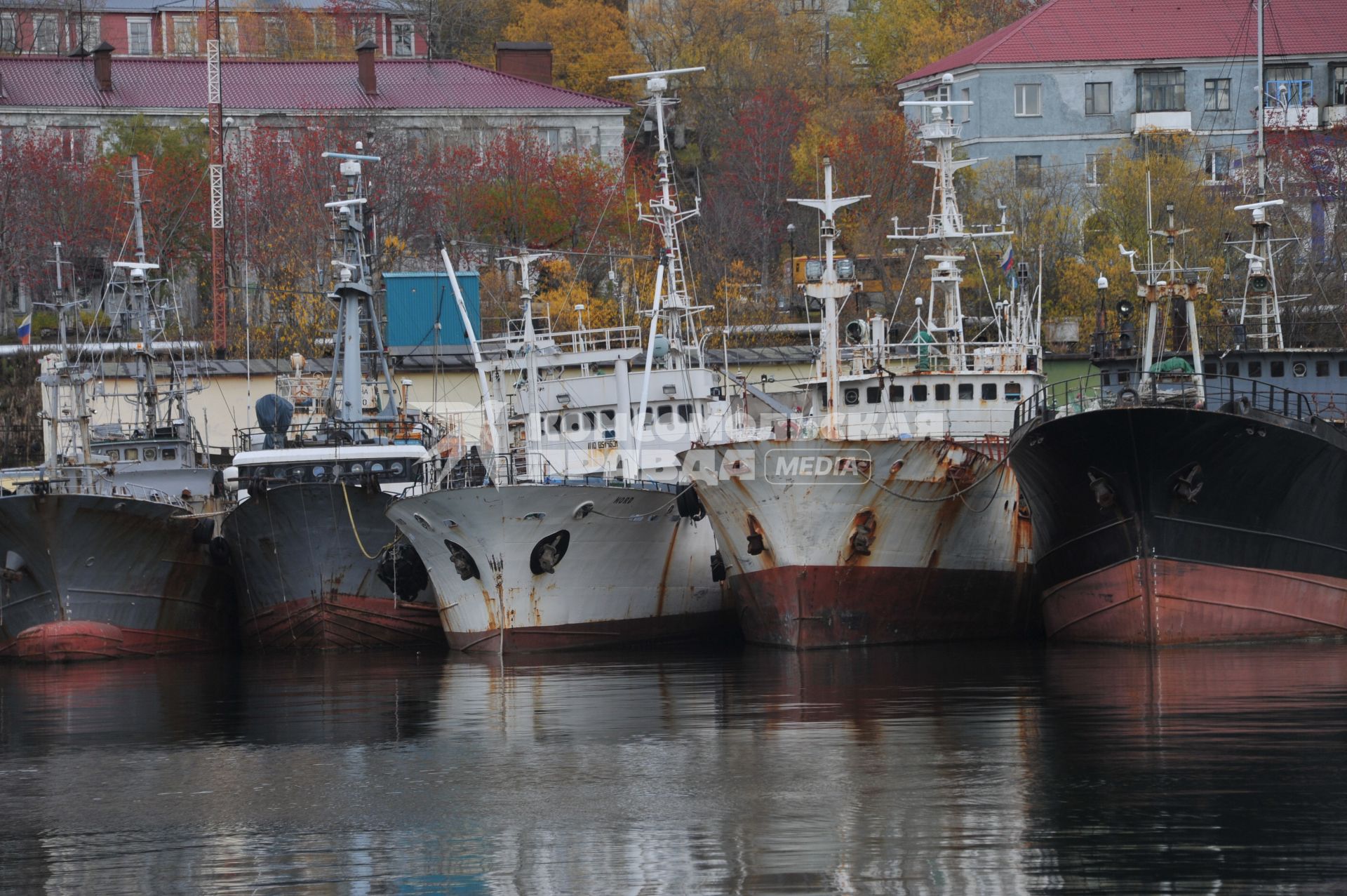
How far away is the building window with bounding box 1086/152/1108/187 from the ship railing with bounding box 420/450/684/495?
37.0 metres

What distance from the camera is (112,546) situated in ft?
123

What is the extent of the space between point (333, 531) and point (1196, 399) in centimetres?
1541

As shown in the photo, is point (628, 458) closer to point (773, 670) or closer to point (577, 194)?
point (773, 670)

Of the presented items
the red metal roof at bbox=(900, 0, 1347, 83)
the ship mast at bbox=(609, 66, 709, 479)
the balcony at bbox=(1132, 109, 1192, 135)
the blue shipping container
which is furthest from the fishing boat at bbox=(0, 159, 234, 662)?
the balcony at bbox=(1132, 109, 1192, 135)

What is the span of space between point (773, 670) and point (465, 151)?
43.1 m

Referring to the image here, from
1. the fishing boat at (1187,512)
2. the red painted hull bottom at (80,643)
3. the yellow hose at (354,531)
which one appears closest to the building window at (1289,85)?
the fishing boat at (1187,512)

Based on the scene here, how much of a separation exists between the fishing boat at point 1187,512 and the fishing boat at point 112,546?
1599 centimetres

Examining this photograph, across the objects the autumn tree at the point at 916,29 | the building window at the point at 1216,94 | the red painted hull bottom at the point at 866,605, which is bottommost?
the red painted hull bottom at the point at 866,605

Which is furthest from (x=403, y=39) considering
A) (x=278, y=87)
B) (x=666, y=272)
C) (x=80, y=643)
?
(x=80, y=643)

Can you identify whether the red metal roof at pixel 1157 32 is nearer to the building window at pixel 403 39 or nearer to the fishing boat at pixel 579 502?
the building window at pixel 403 39

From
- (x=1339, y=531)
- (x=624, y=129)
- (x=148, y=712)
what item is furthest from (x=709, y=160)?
(x=148, y=712)

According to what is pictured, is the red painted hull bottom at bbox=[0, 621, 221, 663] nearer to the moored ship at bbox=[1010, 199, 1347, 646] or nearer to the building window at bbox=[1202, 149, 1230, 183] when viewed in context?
the moored ship at bbox=[1010, 199, 1347, 646]

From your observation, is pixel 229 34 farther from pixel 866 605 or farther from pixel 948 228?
pixel 866 605

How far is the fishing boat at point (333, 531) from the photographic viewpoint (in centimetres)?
3694
